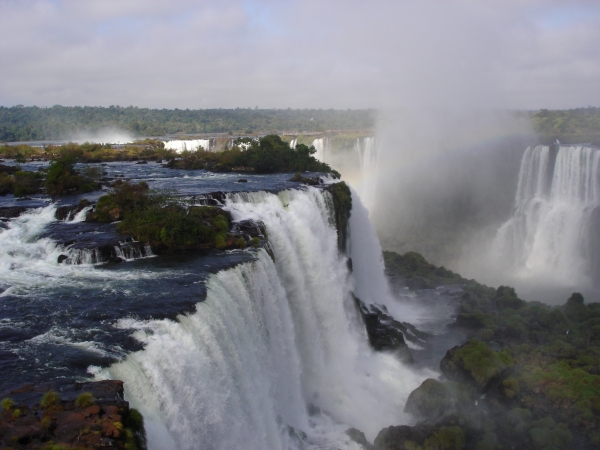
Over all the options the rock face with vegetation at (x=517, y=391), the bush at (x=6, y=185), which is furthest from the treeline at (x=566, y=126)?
the bush at (x=6, y=185)

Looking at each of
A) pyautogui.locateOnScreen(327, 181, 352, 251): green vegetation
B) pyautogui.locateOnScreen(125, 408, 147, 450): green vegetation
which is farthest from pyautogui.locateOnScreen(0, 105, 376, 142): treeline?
pyautogui.locateOnScreen(125, 408, 147, 450): green vegetation

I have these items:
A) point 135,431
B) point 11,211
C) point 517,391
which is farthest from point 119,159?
point 135,431

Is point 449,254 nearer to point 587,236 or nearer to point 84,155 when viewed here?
point 587,236

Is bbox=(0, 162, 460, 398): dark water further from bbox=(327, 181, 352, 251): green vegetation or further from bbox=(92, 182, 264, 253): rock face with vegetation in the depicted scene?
bbox=(327, 181, 352, 251): green vegetation

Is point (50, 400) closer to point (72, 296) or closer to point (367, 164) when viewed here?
point (72, 296)

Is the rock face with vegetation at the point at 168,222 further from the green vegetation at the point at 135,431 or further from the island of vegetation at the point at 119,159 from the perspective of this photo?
the green vegetation at the point at 135,431
